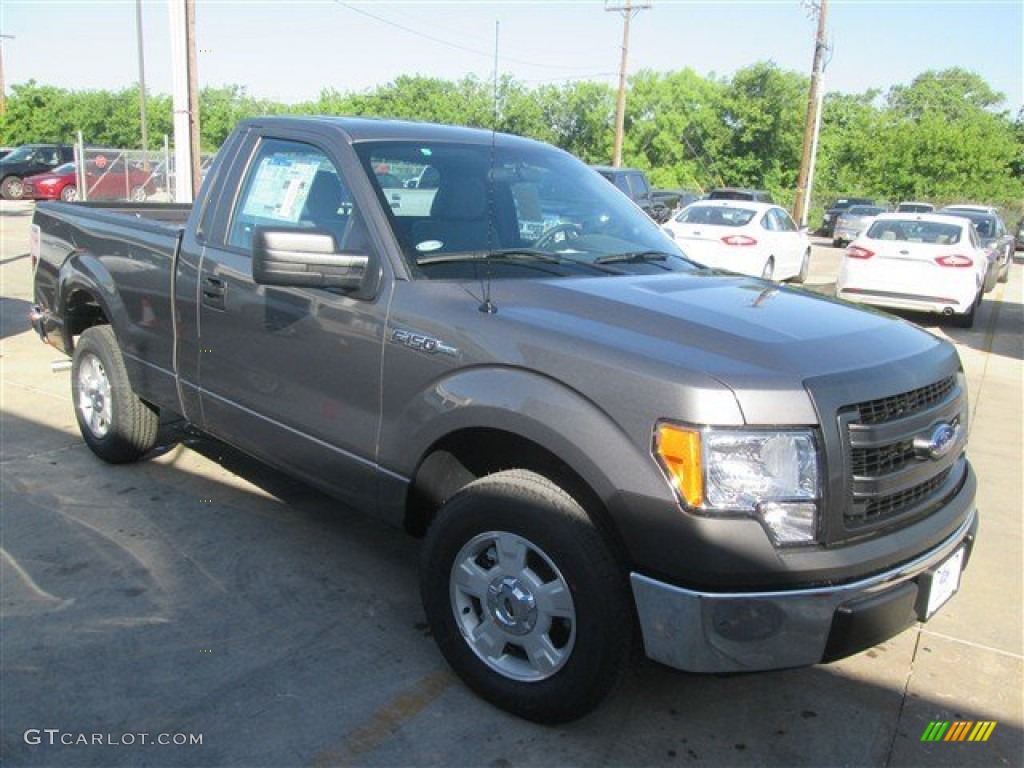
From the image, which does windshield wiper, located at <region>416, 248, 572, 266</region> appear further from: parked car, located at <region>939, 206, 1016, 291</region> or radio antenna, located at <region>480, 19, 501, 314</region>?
parked car, located at <region>939, 206, 1016, 291</region>

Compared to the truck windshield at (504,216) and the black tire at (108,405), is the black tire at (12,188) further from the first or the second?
the truck windshield at (504,216)

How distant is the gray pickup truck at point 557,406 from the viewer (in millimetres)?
2389

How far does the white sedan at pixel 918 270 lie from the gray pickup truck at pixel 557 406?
914 cm

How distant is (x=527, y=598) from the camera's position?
9.09 feet

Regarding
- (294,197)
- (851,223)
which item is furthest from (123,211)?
(851,223)

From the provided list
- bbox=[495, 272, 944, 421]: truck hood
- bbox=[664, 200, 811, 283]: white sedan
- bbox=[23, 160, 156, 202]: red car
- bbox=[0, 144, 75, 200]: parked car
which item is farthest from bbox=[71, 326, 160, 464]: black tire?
bbox=[0, 144, 75, 200]: parked car

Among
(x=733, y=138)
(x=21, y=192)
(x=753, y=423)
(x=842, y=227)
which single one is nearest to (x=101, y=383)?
(x=753, y=423)

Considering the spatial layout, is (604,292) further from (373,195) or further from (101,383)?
(101,383)

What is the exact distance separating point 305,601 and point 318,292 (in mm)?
1292

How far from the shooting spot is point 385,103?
47875mm


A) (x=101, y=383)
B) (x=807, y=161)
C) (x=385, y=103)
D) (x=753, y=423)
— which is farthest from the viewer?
(x=385, y=103)

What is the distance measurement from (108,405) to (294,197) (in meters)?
2.05

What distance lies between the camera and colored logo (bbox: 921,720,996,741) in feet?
9.75

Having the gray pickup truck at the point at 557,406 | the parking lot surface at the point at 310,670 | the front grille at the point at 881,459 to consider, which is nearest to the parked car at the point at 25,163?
the parking lot surface at the point at 310,670
